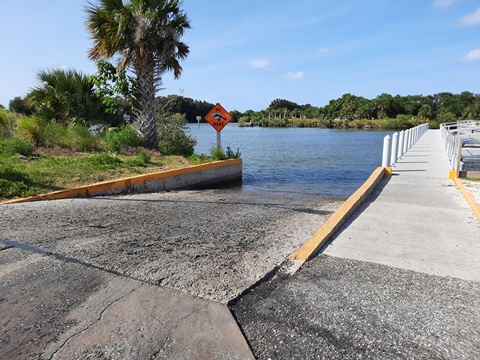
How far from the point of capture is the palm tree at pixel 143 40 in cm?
1323

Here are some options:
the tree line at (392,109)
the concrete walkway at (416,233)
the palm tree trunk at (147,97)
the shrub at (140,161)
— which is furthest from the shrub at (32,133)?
the tree line at (392,109)

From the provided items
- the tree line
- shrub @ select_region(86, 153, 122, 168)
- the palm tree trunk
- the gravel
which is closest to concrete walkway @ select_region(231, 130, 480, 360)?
the gravel

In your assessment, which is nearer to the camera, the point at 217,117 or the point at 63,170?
the point at 63,170

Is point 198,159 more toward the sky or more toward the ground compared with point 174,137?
more toward the ground

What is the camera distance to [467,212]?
21.3ft

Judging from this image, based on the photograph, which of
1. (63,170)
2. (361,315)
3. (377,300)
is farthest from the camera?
(63,170)

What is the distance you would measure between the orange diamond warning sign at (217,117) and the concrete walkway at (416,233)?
7244 mm

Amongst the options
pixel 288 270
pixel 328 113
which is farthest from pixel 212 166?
pixel 328 113

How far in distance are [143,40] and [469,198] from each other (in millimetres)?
11596

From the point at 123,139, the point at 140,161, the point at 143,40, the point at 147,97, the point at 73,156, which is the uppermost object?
the point at 143,40

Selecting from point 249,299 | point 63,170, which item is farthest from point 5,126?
point 249,299

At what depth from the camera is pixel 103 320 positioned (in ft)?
9.48

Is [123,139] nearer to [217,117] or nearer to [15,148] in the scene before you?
[15,148]

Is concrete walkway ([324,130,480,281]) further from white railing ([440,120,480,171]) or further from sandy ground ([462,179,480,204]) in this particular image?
white railing ([440,120,480,171])
